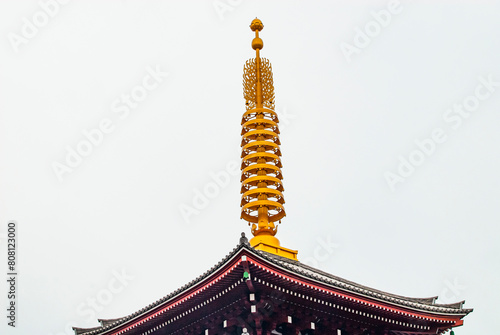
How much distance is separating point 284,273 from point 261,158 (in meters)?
13.2

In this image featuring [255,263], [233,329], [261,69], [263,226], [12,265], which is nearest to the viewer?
[255,263]

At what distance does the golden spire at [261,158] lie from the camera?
3441 centimetres

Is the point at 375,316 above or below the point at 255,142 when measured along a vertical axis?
A: below

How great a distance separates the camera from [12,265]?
103 feet

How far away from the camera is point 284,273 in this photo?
80.6 feet

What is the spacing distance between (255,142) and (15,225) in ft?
43.5

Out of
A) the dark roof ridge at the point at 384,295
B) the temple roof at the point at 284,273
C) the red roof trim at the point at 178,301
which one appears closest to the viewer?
the temple roof at the point at 284,273

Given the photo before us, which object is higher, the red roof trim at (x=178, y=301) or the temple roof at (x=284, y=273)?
the temple roof at (x=284, y=273)

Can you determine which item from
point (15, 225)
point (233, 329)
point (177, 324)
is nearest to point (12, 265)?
point (15, 225)

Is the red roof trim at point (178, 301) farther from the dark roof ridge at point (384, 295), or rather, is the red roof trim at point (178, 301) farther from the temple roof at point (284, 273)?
the dark roof ridge at point (384, 295)

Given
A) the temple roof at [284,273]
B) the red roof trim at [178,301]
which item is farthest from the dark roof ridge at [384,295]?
the red roof trim at [178,301]

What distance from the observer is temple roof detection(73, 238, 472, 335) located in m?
24.0

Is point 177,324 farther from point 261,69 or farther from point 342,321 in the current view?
point 261,69

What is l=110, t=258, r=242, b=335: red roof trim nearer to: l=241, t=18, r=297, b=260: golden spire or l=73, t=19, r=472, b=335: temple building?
l=73, t=19, r=472, b=335: temple building
